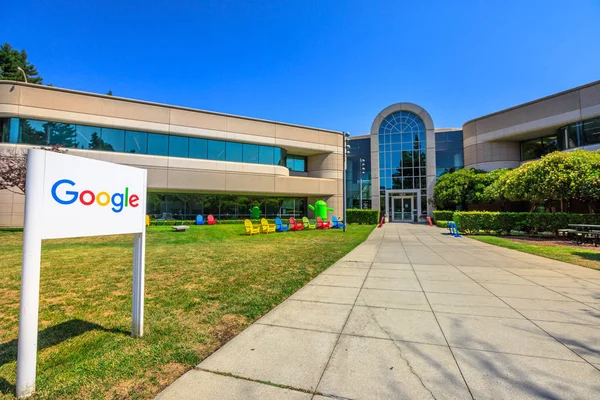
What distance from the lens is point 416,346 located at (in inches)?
134

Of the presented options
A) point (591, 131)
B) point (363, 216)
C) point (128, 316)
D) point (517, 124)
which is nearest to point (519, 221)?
point (591, 131)

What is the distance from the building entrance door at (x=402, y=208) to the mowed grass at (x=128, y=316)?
97.9 ft

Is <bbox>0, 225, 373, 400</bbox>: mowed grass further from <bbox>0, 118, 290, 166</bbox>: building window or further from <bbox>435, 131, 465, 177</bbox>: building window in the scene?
<bbox>435, 131, 465, 177</bbox>: building window

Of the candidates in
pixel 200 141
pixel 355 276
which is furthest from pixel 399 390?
pixel 200 141

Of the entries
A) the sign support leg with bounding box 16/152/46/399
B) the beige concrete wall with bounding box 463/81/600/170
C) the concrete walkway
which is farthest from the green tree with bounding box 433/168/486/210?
the sign support leg with bounding box 16/152/46/399

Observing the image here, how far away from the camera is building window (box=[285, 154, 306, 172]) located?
3503cm

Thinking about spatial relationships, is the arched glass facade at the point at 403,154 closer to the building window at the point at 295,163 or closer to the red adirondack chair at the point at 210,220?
the building window at the point at 295,163

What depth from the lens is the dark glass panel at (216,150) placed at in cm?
2803

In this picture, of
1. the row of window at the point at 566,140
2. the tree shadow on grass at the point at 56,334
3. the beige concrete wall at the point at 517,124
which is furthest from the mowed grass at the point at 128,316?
the beige concrete wall at the point at 517,124

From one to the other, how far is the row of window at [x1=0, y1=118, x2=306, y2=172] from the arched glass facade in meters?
14.3

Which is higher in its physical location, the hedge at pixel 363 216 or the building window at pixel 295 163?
the building window at pixel 295 163

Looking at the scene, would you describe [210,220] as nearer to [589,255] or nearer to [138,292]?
[138,292]

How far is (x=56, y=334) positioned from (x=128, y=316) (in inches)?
33.7

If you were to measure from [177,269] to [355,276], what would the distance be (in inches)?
188
